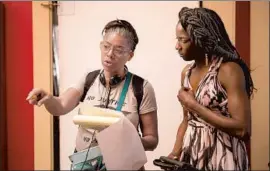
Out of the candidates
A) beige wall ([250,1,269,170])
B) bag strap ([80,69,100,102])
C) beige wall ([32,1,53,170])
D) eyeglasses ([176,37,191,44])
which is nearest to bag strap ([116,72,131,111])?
bag strap ([80,69,100,102])

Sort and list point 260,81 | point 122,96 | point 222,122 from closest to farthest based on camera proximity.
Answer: point 222,122
point 122,96
point 260,81

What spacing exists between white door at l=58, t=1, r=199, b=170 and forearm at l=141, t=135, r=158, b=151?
0.02 m

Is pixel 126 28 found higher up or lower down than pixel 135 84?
higher up

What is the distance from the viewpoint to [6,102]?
4.45ft

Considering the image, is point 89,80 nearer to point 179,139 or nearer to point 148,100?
point 148,100

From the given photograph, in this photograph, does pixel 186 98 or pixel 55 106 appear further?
pixel 55 106

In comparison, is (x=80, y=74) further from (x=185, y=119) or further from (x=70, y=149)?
(x=185, y=119)

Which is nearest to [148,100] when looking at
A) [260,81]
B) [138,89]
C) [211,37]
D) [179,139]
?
[138,89]

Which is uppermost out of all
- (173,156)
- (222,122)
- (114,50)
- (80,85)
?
(114,50)

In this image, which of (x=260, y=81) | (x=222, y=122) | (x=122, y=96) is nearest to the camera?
(x=222, y=122)

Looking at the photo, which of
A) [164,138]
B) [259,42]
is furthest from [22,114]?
[259,42]

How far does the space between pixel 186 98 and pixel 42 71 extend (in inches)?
23.0

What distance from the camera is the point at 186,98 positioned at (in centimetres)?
103

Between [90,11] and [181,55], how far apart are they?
0.41 meters
